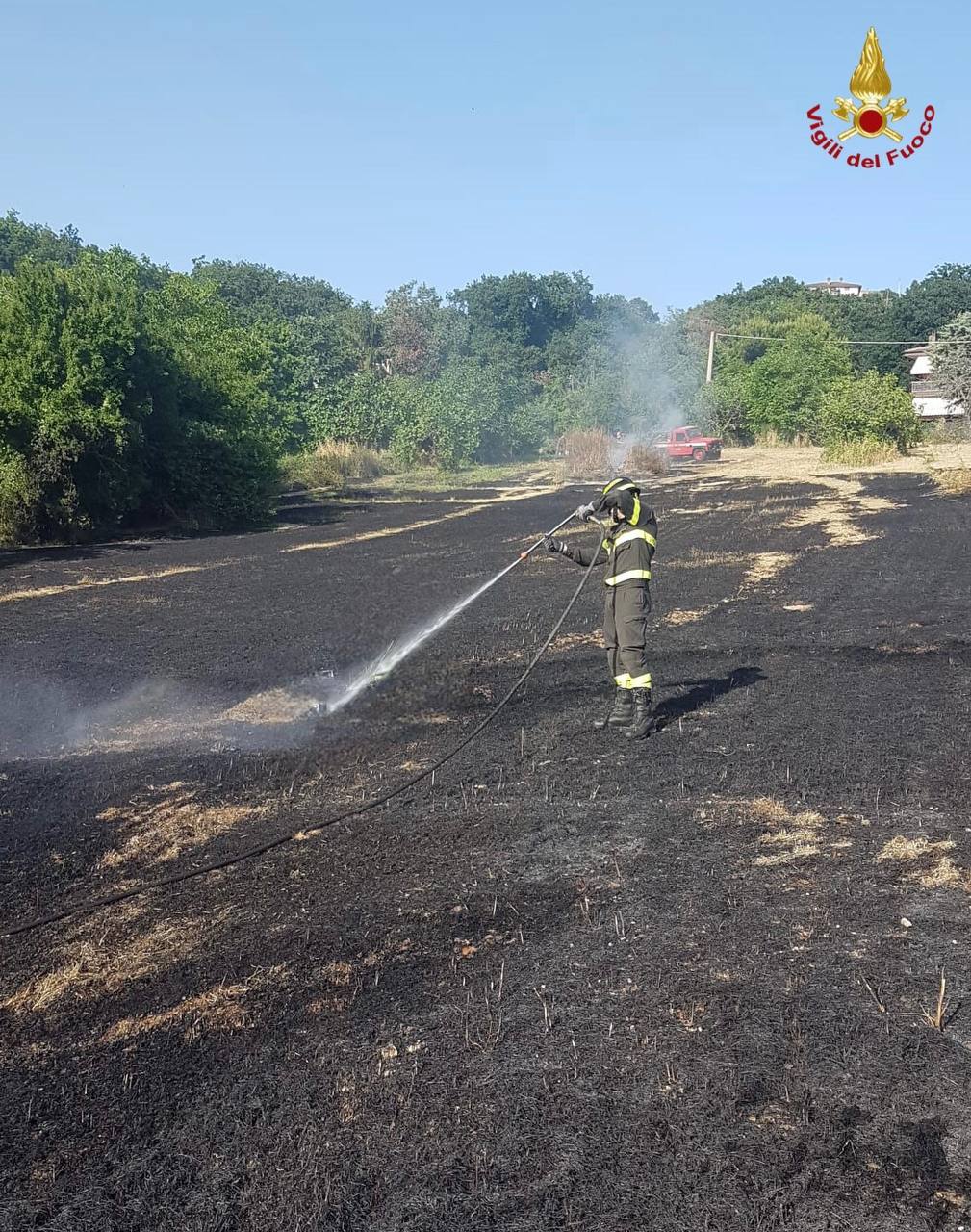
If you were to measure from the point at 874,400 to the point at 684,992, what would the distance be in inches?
1482

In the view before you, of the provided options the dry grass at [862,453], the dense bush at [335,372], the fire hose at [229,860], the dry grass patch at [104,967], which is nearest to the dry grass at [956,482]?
the dry grass at [862,453]

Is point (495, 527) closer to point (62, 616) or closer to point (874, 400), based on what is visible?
point (62, 616)

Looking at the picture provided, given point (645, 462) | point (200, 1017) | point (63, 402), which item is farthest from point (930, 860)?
point (645, 462)

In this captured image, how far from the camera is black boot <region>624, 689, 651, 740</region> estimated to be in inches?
306

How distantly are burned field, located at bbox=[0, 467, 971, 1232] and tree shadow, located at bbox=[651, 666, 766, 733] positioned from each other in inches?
1.4

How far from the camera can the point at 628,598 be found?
7.86 metres

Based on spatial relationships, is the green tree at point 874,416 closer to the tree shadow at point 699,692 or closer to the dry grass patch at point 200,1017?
the tree shadow at point 699,692

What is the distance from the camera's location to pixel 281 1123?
3596mm

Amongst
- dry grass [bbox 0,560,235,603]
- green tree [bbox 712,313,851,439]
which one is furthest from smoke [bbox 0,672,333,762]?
green tree [bbox 712,313,851,439]

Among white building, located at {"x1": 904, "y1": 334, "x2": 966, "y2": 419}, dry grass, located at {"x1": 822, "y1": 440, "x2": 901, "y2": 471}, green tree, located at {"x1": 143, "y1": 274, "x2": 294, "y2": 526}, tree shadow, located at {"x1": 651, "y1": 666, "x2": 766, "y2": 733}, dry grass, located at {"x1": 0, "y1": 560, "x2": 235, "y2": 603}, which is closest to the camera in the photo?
tree shadow, located at {"x1": 651, "y1": 666, "x2": 766, "y2": 733}

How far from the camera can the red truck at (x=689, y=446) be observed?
4359 cm

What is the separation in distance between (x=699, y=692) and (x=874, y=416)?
32.6m

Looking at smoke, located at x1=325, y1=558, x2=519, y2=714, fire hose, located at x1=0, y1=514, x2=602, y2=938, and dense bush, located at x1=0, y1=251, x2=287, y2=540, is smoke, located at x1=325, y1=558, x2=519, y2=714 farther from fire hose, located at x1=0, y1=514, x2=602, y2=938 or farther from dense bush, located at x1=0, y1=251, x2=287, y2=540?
dense bush, located at x1=0, y1=251, x2=287, y2=540

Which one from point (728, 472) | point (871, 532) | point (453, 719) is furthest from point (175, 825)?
point (728, 472)
